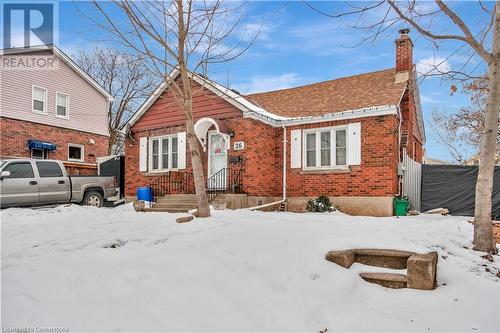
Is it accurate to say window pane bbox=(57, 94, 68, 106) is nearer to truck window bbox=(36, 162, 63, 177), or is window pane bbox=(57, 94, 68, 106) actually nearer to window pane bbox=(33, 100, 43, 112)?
window pane bbox=(33, 100, 43, 112)

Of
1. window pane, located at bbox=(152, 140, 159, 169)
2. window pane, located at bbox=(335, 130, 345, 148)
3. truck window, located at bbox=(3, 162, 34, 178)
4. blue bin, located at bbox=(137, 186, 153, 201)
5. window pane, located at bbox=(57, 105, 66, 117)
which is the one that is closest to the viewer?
truck window, located at bbox=(3, 162, 34, 178)

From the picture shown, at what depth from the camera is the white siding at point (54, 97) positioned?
58.9 feet

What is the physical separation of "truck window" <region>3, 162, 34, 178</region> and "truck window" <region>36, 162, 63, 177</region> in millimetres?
274

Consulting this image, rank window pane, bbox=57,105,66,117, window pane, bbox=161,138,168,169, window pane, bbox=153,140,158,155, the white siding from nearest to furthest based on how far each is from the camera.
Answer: window pane, bbox=161,138,168,169, window pane, bbox=153,140,158,155, the white siding, window pane, bbox=57,105,66,117

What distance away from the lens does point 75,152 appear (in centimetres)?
2123

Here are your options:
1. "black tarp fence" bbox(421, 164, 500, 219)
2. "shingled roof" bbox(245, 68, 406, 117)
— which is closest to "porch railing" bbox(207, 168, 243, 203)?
"shingled roof" bbox(245, 68, 406, 117)

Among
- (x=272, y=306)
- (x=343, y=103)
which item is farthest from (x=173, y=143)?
(x=272, y=306)

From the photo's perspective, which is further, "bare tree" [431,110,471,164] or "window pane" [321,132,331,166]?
"bare tree" [431,110,471,164]

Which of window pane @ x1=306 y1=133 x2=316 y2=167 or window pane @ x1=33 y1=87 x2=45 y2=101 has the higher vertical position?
window pane @ x1=33 y1=87 x2=45 y2=101

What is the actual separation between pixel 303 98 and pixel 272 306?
12.2 metres

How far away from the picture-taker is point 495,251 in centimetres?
475

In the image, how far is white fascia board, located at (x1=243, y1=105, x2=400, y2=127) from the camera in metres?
10.4

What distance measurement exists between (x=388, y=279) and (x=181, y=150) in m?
10.6

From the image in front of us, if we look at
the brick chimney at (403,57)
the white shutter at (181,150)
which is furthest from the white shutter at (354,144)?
the white shutter at (181,150)
